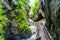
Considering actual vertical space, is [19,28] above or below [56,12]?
above

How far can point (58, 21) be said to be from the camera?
652cm

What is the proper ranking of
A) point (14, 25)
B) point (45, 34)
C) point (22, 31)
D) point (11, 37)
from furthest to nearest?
1. point (22, 31)
2. point (14, 25)
3. point (11, 37)
4. point (45, 34)

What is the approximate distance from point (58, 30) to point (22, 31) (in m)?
20.3

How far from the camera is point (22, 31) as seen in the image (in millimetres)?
26719

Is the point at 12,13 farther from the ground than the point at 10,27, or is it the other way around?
the point at 12,13

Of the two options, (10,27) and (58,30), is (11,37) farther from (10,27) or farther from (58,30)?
(58,30)

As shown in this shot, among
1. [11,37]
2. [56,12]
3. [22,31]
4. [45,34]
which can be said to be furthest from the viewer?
[22,31]

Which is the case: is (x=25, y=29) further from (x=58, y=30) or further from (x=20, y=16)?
(x=58, y=30)

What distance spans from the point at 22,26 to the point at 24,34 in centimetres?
175

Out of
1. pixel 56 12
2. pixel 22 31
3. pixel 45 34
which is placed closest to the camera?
pixel 45 34

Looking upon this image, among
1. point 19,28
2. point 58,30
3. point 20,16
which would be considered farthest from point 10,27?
point 58,30

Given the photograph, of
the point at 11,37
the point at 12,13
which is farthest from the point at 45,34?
the point at 12,13

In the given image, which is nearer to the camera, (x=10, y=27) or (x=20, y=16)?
(x=10, y=27)

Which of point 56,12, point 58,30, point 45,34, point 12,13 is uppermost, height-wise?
point 12,13
